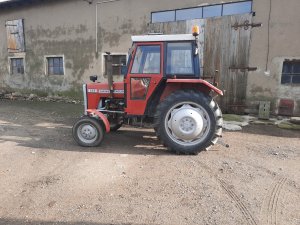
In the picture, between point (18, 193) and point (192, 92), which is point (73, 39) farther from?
point (18, 193)

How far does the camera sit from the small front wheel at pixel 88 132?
499cm

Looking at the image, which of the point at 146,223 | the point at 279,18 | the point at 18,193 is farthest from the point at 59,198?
the point at 279,18

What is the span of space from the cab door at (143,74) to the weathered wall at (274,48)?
435 centimetres

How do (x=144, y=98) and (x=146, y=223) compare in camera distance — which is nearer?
(x=146, y=223)

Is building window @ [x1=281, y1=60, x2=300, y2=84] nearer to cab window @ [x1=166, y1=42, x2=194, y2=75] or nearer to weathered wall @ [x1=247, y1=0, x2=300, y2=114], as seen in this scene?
weathered wall @ [x1=247, y1=0, x2=300, y2=114]

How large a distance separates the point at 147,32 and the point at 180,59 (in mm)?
5134

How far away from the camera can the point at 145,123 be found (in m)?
5.10

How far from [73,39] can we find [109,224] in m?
9.80

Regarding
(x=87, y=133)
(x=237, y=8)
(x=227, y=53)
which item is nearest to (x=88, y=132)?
(x=87, y=133)

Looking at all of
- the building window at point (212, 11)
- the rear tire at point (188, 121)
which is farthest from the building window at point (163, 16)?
the rear tire at point (188, 121)

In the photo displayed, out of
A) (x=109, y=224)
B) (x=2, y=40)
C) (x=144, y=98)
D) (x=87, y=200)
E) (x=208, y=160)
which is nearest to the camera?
(x=109, y=224)

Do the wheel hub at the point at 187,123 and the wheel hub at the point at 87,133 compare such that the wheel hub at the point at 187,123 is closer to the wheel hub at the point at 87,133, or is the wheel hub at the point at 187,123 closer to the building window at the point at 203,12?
the wheel hub at the point at 87,133

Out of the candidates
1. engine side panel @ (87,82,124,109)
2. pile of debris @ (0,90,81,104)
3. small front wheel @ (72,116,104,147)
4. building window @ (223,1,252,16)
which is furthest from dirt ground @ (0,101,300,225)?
pile of debris @ (0,90,81,104)

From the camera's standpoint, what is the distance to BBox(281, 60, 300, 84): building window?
750cm
